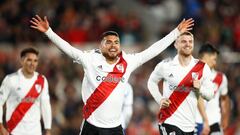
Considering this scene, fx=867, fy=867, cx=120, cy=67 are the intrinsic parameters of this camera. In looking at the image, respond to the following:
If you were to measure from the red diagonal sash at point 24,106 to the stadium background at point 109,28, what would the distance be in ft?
18.8

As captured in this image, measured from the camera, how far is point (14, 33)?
969 inches

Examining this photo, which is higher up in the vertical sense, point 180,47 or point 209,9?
point 209,9

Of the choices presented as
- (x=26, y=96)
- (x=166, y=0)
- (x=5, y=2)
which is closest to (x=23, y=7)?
(x=5, y=2)

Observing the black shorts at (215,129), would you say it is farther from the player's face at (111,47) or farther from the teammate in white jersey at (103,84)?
the player's face at (111,47)

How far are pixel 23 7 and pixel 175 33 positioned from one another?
11884 mm

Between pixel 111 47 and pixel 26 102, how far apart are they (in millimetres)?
2237

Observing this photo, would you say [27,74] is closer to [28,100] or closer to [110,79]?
[28,100]

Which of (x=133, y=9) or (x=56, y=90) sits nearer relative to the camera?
(x=56, y=90)

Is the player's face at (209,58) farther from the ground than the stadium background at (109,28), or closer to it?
closer to it

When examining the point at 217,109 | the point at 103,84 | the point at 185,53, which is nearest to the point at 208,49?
the point at 217,109

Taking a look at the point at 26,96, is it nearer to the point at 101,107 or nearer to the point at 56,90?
the point at 101,107

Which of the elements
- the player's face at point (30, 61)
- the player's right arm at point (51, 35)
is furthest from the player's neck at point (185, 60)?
the player's face at point (30, 61)

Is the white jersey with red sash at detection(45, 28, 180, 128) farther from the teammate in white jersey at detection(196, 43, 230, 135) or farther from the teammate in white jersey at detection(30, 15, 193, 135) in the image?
the teammate in white jersey at detection(196, 43, 230, 135)

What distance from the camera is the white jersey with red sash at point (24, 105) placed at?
1520 cm
